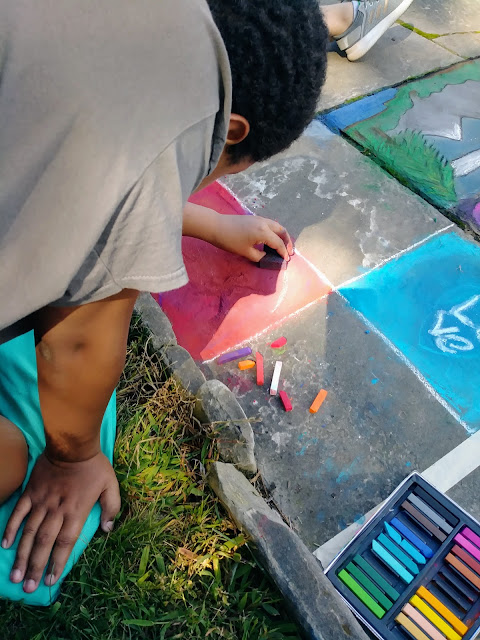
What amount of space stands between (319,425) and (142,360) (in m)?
0.66

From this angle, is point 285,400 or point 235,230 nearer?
point 285,400

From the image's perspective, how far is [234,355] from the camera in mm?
2066

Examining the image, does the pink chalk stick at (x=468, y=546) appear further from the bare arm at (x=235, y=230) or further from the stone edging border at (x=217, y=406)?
the bare arm at (x=235, y=230)

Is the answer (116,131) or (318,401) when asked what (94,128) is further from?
(318,401)

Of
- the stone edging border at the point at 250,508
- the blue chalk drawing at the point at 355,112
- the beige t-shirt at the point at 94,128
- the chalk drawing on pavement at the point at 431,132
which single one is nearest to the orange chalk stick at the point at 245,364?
the stone edging border at the point at 250,508

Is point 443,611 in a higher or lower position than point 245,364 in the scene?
lower

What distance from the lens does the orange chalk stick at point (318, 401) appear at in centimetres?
194

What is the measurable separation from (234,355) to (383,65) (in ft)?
7.81

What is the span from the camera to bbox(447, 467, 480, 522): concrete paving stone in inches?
69.6

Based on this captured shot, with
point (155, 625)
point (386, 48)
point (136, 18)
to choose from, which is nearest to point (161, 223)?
point (136, 18)

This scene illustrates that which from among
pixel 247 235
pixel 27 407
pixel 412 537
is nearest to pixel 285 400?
pixel 412 537

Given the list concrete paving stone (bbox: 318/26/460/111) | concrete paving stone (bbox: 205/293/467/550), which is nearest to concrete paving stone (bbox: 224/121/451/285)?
concrete paving stone (bbox: 205/293/467/550)

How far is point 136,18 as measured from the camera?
2.93ft

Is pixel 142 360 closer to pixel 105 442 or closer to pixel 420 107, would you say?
pixel 105 442
